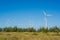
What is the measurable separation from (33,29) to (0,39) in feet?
56.3

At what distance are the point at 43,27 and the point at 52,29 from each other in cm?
260

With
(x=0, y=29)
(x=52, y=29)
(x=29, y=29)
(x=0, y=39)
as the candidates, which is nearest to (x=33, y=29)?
(x=29, y=29)

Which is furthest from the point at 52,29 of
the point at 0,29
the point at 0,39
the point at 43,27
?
the point at 0,39

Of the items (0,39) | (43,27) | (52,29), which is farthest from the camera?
(52,29)

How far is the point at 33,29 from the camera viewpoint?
84.7 feet

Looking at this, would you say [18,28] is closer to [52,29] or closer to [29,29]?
[29,29]

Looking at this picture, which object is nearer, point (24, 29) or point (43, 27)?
point (43, 27)

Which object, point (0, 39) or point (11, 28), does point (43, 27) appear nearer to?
point (11, 28)

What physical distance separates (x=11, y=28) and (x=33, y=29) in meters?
3.29

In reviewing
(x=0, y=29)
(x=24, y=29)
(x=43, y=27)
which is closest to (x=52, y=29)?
(x=43, y=27)

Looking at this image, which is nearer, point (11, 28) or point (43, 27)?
point (43, 27)

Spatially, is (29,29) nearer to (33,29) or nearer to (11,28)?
(33,29)

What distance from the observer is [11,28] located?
2502cm

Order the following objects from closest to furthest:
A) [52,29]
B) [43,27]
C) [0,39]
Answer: [0,39] < [43,27] < [52,29]
